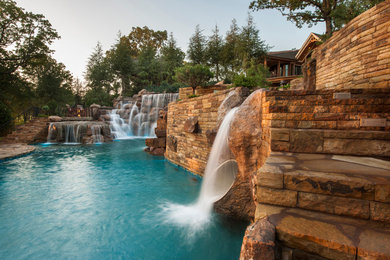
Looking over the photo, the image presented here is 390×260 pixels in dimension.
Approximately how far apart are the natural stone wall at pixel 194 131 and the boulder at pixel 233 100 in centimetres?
45

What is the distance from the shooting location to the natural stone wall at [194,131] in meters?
5.86

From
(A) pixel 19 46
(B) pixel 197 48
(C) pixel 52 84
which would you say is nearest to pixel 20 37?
(A) pixel 19 46

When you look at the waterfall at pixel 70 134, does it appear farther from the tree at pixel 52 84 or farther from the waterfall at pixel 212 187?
the waterfall at pixel 212 187

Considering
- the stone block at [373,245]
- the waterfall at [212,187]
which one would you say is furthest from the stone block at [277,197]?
the waterfall at [212,187]

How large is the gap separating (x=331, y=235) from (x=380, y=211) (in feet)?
1.63

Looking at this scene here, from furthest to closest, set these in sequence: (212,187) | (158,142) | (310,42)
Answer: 1. (310,42)
2. (158,142)
3. (212,187)

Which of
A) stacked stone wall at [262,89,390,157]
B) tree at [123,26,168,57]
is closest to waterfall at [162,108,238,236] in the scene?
stacked stone wall at [262,89,390,157]

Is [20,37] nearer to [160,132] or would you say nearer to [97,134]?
[97,134]

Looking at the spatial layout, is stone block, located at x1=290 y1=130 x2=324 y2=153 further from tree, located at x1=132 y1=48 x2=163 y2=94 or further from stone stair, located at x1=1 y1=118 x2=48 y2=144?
tree, located at x1=132 y1=48 x2=163 y2=94

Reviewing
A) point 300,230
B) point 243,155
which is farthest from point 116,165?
point 300,230

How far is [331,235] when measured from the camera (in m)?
1.25

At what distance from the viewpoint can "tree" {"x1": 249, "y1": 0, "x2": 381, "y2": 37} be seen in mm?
10648

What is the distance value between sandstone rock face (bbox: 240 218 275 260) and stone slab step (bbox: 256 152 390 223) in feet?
1.28

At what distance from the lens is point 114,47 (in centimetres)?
3209
